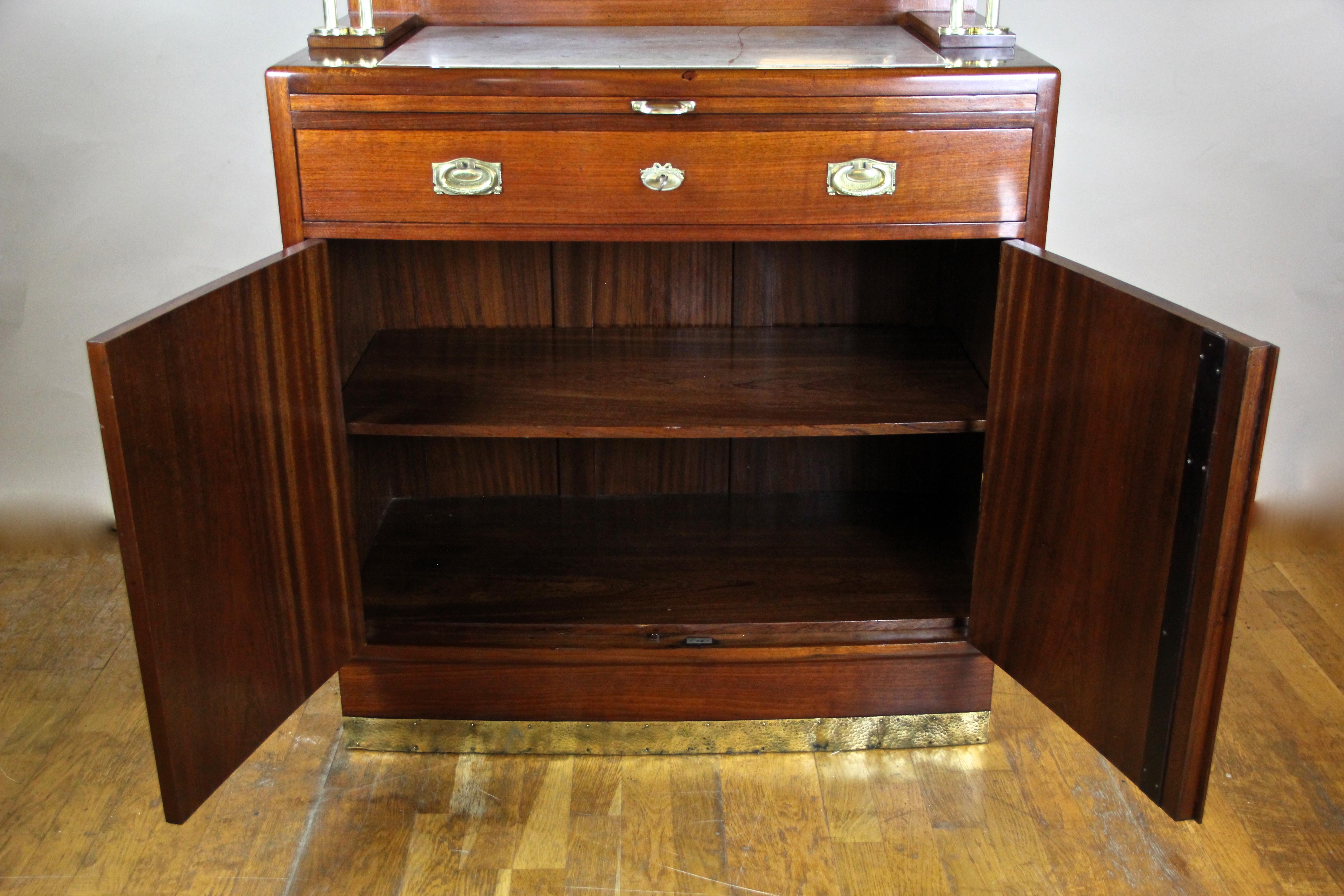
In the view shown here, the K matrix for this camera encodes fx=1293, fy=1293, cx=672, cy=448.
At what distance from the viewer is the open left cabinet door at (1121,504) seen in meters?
1.26

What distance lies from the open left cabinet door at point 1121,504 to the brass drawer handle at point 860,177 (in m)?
0.17

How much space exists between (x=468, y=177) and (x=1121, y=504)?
0.85 m

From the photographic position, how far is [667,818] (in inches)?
69.5

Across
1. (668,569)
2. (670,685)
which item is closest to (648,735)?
(670,685)

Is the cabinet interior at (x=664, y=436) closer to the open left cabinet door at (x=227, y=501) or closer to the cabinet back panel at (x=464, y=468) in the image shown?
the cabinet back panel at (x=464, y=468)

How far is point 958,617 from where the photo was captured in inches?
71.7

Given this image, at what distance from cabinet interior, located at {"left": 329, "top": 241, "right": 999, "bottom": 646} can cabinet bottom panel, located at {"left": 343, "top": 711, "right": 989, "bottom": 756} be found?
153mm

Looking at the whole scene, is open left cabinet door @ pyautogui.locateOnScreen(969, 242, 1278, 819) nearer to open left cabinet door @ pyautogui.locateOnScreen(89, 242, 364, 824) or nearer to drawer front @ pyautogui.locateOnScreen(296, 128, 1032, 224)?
drawer front @ pyautogui.locateOnScreen(296, 128, 1032, 224)

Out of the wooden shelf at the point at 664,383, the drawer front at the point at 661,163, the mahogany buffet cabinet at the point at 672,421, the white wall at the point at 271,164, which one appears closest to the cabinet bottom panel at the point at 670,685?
the mahogany buffet cabinet at the point at 672,421

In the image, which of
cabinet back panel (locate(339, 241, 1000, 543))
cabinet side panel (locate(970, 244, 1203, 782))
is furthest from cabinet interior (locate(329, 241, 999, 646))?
cabinet side panel (locate(970, 244, 1203, 782))

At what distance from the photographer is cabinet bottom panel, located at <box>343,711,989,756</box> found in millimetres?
1890

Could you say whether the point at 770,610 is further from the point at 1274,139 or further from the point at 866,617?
the point at 1274,139

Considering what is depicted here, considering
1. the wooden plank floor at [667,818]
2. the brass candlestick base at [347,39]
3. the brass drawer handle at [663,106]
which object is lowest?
the wooden plank floor at [667,818]

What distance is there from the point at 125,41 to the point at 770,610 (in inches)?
56.9
